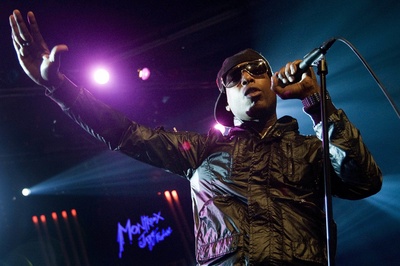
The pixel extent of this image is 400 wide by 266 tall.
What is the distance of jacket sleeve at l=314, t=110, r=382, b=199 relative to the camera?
6.06 feet

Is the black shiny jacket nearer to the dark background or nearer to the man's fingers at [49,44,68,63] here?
the man's fingers at [49,44,68,63]

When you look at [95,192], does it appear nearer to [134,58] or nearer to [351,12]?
[134,58]

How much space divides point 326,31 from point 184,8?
65.0 inches

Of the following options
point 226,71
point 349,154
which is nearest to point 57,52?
point 226,71

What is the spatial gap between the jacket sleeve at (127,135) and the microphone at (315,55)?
0.75 meters

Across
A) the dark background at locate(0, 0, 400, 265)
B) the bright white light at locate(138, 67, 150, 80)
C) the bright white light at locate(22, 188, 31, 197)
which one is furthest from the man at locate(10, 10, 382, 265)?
the bright white light at locate(22, 188, 31, 197)

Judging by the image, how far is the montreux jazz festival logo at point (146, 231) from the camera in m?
9.18

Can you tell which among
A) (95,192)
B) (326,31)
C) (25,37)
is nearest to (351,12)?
(326,31)

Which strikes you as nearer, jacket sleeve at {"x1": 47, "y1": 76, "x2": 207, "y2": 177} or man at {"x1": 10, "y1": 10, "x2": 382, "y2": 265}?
man at {"x1": 10, "y1": 10, "x2": 382, "y2": 265}

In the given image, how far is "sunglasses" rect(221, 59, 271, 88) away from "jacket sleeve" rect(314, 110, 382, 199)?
1.82ft

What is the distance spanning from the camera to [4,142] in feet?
24.3

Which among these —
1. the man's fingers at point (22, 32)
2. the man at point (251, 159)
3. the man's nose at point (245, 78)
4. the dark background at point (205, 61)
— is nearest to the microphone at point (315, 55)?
the man at point (251, 159)

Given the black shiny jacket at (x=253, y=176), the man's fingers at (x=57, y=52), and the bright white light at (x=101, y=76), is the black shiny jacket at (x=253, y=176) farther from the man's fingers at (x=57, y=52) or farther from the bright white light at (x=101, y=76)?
the bright white light at (x=101, y=76)

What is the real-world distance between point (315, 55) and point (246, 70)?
766 millimetres
